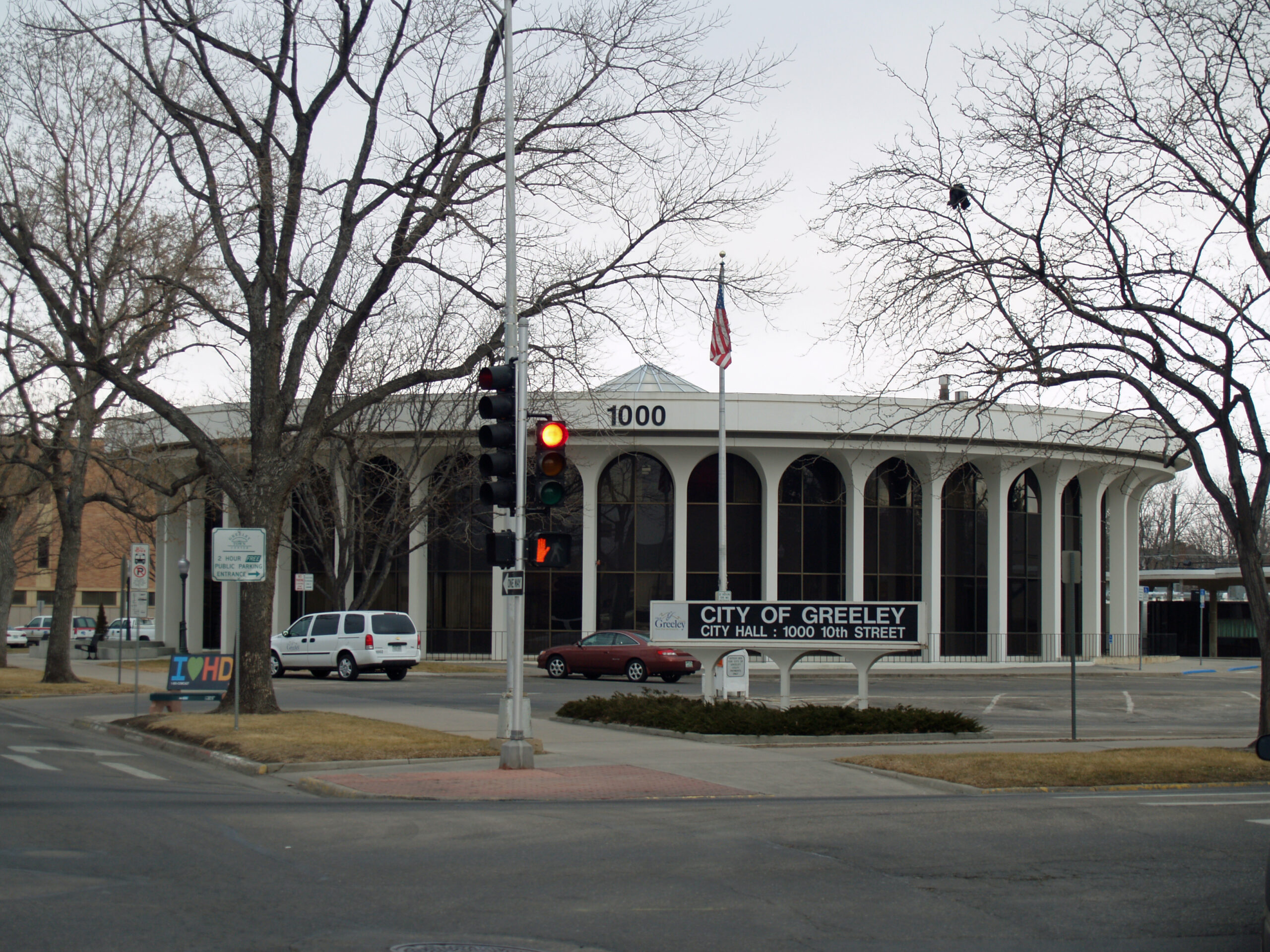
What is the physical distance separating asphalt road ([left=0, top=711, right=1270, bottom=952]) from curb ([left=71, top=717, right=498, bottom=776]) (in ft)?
5.39

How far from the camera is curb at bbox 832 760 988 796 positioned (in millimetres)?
13641

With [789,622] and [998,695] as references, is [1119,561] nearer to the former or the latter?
[998,695]

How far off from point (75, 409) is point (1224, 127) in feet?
80.2

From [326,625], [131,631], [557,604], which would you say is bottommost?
[131,631]

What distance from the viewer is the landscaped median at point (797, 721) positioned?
1850 centimetres

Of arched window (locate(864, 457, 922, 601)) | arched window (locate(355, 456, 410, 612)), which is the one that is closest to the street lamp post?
arched window (locate(355, 456, 410, 612))

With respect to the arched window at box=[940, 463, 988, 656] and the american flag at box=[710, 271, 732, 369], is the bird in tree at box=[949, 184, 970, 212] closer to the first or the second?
the american flag at box=[710, 271, 732, 369]

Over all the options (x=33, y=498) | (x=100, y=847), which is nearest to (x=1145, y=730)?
(x=100, y=847)

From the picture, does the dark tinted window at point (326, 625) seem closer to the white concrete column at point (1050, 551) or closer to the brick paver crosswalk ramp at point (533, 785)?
the brick paver crosswalk ramp at point (533, 785)

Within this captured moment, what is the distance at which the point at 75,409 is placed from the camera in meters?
28.9

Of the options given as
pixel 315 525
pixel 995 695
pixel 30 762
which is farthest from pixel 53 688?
pixel 995 695

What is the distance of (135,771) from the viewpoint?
1461cm

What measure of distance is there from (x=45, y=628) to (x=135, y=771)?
2298 inches

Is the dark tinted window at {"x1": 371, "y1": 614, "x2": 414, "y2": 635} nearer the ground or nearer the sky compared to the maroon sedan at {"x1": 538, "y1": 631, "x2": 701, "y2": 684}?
nearer the sky
